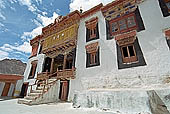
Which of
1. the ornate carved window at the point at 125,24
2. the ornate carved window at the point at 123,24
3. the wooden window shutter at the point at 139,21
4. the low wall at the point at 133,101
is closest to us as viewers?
the low wall at the point at 133,101

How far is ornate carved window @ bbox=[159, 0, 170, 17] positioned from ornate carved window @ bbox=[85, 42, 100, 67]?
569 centimetres

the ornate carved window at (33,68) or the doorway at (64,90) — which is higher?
the ornate carved window at (33,68)

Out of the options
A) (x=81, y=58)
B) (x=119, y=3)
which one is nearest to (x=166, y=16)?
(x=119, y=3)

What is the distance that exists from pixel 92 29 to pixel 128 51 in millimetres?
4769

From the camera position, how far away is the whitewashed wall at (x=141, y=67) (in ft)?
21.7

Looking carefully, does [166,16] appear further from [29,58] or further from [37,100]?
[29,58]

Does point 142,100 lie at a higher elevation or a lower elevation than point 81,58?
lower

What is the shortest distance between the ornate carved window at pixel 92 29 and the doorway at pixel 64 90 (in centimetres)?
520

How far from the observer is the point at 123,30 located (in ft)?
28.6

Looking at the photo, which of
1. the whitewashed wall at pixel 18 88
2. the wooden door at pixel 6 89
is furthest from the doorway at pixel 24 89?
the wooden door at pixel 6 89

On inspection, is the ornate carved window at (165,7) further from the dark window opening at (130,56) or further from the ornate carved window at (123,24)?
the dark window opening at (130,56)

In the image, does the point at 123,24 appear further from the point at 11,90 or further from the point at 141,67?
the point at 11,90

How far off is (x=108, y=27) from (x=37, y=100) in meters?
9.03

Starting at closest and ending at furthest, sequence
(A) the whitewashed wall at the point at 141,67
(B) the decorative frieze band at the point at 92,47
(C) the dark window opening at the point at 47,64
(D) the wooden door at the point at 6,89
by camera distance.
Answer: (A) the whitewashed wall at the point at 141,67, (B) the decorative frieze band at the point at 92,47, (C) the dark window opening at the point at 47,64, (D) the wooden door at the point at 6,89
